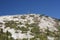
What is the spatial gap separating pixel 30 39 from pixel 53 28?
278 inches

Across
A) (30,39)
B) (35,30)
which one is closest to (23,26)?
(35,30)

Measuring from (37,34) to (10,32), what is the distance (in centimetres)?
419

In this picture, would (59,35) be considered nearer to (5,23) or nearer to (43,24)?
(43,24)

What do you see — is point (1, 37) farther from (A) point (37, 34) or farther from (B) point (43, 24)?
(B) point (43, 24)

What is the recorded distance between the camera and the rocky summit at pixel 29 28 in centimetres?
2986

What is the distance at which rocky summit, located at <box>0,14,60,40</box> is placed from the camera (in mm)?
29859

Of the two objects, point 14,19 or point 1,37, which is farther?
point 14,19

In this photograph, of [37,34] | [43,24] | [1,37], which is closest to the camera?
[1,37]

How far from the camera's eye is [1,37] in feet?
93.9

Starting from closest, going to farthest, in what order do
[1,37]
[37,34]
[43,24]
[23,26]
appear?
[1,37] < [37,34] < [23,26] < [43,24]

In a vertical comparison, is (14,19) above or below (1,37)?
above

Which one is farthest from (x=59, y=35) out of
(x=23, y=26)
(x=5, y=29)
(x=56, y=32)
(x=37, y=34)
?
(x=5, y=29)

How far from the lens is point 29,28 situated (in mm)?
32719

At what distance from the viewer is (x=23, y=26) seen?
33.2 meters
